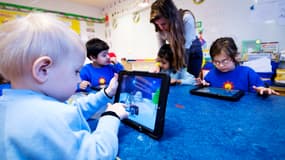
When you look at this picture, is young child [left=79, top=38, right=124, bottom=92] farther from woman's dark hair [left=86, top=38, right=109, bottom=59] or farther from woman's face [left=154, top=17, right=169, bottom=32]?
woman's face [left=154, top=17, right=169, bottom=32]

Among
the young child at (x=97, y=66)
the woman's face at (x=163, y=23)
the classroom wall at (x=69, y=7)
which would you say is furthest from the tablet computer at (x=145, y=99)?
the classroom wall at (x=69, y=7)

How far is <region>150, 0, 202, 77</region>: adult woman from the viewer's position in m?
1.13

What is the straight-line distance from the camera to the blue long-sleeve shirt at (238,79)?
994 millimetres

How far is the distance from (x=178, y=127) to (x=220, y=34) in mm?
1914

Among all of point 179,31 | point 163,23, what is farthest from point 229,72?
point 163,23

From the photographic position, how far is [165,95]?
39cm

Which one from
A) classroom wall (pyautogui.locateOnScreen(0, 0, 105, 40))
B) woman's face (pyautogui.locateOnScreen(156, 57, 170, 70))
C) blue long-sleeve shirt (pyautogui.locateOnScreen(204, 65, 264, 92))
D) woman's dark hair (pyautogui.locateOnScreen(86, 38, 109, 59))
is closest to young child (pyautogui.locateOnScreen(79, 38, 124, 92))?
woman's dark hair (pyautogui.locateOnScreen(86, 38, 109, 59))

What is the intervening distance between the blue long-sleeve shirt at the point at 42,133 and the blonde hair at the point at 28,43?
6 cm

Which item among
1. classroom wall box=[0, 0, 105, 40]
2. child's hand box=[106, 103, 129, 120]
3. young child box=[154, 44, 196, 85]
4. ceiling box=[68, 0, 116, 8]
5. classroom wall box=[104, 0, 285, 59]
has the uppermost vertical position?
ceiling box=[68, 0, 116, 8]

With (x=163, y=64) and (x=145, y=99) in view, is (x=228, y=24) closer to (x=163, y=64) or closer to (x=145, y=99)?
(x=163, y=64)

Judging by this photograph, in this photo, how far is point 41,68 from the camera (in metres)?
0.32

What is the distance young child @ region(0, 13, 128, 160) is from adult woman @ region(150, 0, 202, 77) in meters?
0.91

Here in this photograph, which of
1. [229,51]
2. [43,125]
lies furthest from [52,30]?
[229,51]

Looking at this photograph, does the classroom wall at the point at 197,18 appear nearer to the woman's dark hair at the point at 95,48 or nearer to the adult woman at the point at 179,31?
the adult woman at the point at 179,31
